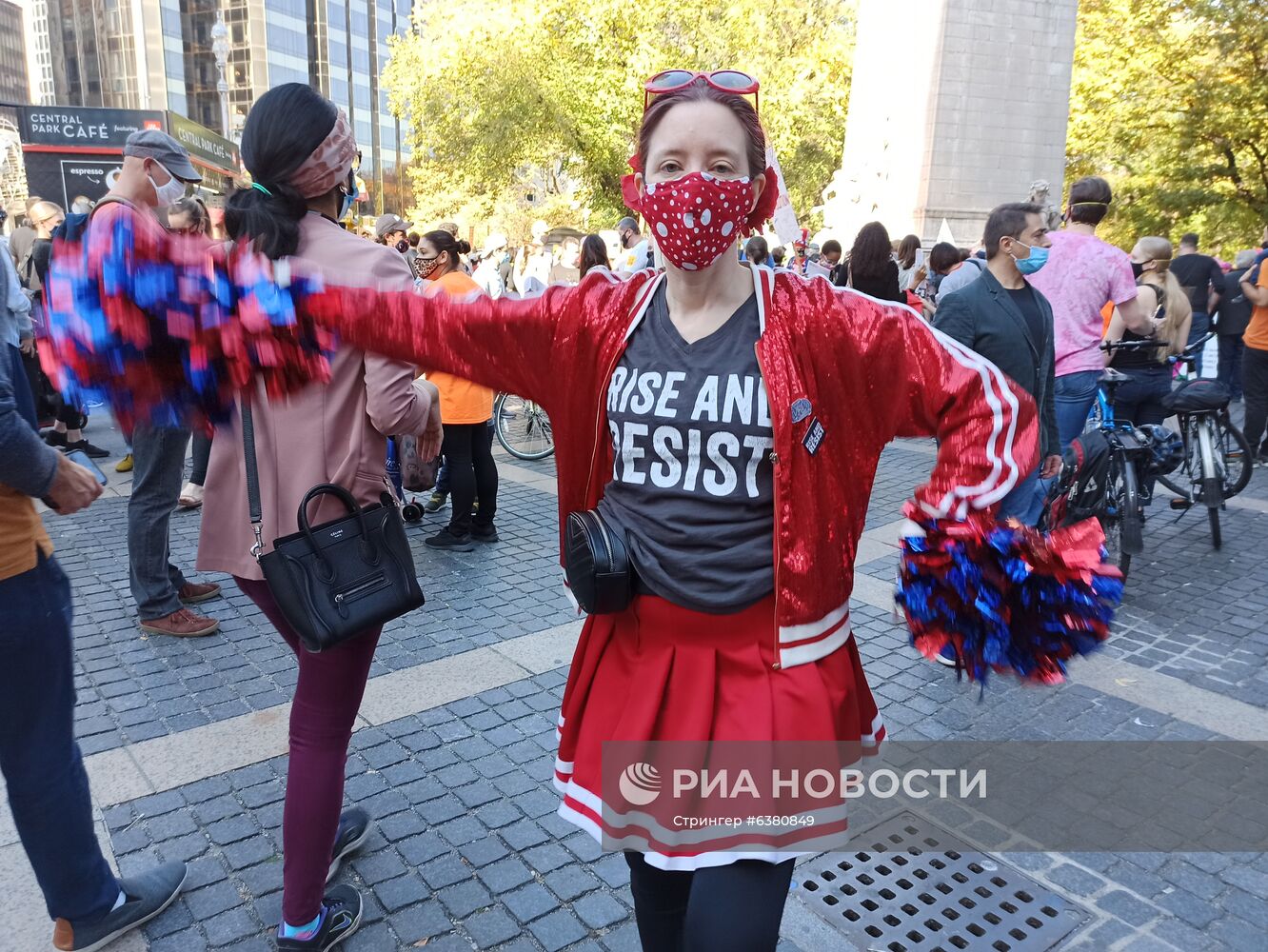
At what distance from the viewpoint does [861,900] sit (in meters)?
2.88

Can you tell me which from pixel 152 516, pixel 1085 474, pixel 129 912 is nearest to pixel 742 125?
pixel 129 912

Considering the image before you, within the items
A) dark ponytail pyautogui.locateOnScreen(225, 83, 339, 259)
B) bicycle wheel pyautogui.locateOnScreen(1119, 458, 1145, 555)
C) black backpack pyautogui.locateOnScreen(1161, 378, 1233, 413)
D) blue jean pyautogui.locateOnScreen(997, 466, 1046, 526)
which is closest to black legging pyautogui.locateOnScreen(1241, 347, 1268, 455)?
black backpack pyautogui.locateOnScreen(1161, 378, 1233, 413)

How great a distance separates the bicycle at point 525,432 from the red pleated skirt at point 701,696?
22.7 ft

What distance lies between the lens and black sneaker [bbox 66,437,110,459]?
859 cm

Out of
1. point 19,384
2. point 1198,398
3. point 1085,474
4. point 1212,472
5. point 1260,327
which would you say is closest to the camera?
point 19,384

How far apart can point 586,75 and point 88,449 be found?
20.9 metres

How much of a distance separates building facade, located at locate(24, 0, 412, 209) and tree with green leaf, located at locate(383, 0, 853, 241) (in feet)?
103

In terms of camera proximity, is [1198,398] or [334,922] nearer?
[334,922]

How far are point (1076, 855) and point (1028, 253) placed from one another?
2.82m

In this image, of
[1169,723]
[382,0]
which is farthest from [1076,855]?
[382,0]

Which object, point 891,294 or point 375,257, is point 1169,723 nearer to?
point 375,257

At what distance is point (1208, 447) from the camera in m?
6.54

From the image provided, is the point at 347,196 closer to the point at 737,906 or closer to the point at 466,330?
the point at 466,330

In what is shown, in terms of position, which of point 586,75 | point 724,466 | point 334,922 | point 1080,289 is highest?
point 586,75
